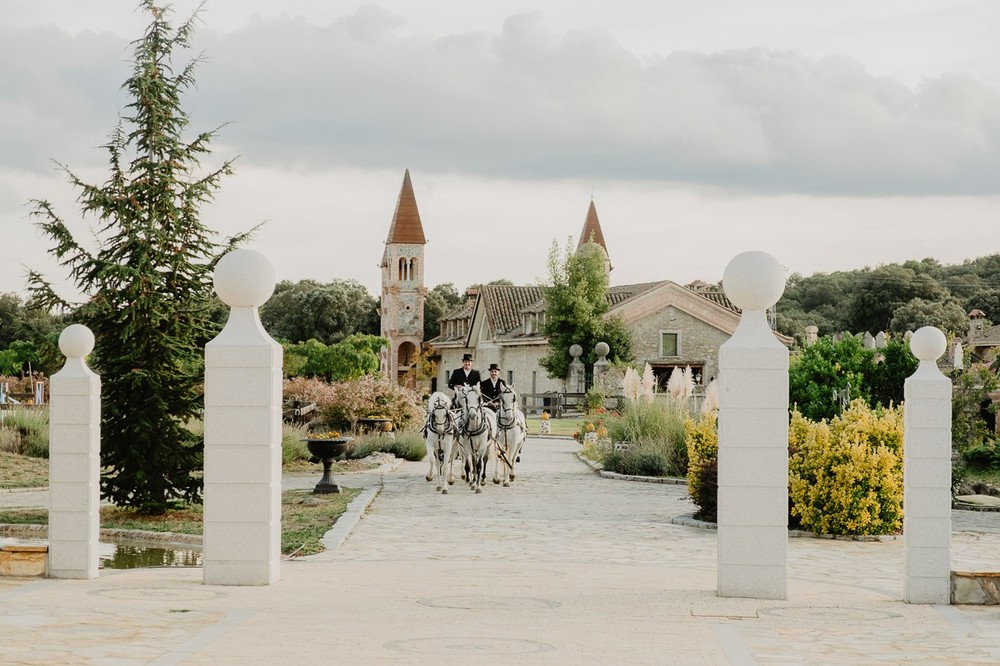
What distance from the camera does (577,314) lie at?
185 ft

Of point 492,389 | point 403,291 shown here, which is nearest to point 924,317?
point 403,291

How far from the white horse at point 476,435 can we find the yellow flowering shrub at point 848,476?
647 cm

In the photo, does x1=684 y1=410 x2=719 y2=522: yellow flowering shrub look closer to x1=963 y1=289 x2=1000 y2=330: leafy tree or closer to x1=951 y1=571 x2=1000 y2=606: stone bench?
x1=951 y1=571 x2=1000 y2=606: stone bench

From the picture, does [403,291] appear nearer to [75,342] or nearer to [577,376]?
[577,376]

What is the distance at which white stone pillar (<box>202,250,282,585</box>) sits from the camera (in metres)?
8.73

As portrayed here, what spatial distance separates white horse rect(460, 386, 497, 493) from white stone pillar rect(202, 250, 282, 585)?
10.4 metres

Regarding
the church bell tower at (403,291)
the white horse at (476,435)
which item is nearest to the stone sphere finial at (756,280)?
the white horse at (476,435)

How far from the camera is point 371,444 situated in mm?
27219

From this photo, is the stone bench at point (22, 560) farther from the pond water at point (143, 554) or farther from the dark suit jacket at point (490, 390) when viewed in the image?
the dark suit jacket at point (490, 390)

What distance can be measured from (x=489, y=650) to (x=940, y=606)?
3790 mm

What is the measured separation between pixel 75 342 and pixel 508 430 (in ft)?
38.3

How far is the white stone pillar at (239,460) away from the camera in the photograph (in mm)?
8727

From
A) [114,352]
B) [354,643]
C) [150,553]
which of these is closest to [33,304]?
→ [114,352]

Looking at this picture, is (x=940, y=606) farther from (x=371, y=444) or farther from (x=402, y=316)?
(x=402, y=316)
